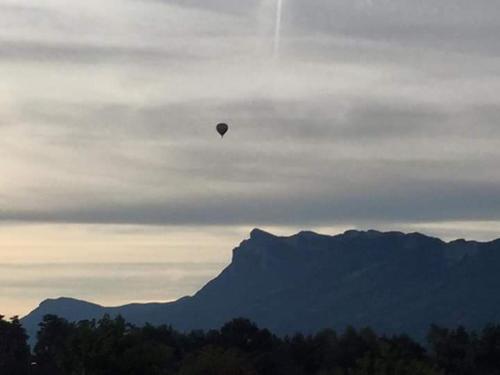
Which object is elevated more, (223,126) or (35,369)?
(223,126)

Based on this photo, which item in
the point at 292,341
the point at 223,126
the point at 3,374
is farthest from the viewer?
the point at 292,341

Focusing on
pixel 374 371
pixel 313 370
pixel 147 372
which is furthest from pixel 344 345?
pixel 374 371

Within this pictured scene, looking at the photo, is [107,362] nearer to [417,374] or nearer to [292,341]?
[417,374]

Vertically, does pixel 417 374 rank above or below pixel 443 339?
below

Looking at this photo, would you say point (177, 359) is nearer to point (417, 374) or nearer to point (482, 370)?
point (482, 370)

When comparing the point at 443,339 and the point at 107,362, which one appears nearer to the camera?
the point at 107,362

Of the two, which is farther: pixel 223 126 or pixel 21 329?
pixel 21 329

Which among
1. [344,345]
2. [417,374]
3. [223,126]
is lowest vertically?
[417,374]

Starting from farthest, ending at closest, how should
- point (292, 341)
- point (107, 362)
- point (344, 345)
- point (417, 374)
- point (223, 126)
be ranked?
point (292, 341) < point (344, 345) < point (223, 126) < point (107, 362) < point (417, 374)

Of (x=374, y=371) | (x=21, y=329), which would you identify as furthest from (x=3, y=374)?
(x=374, y=371)
